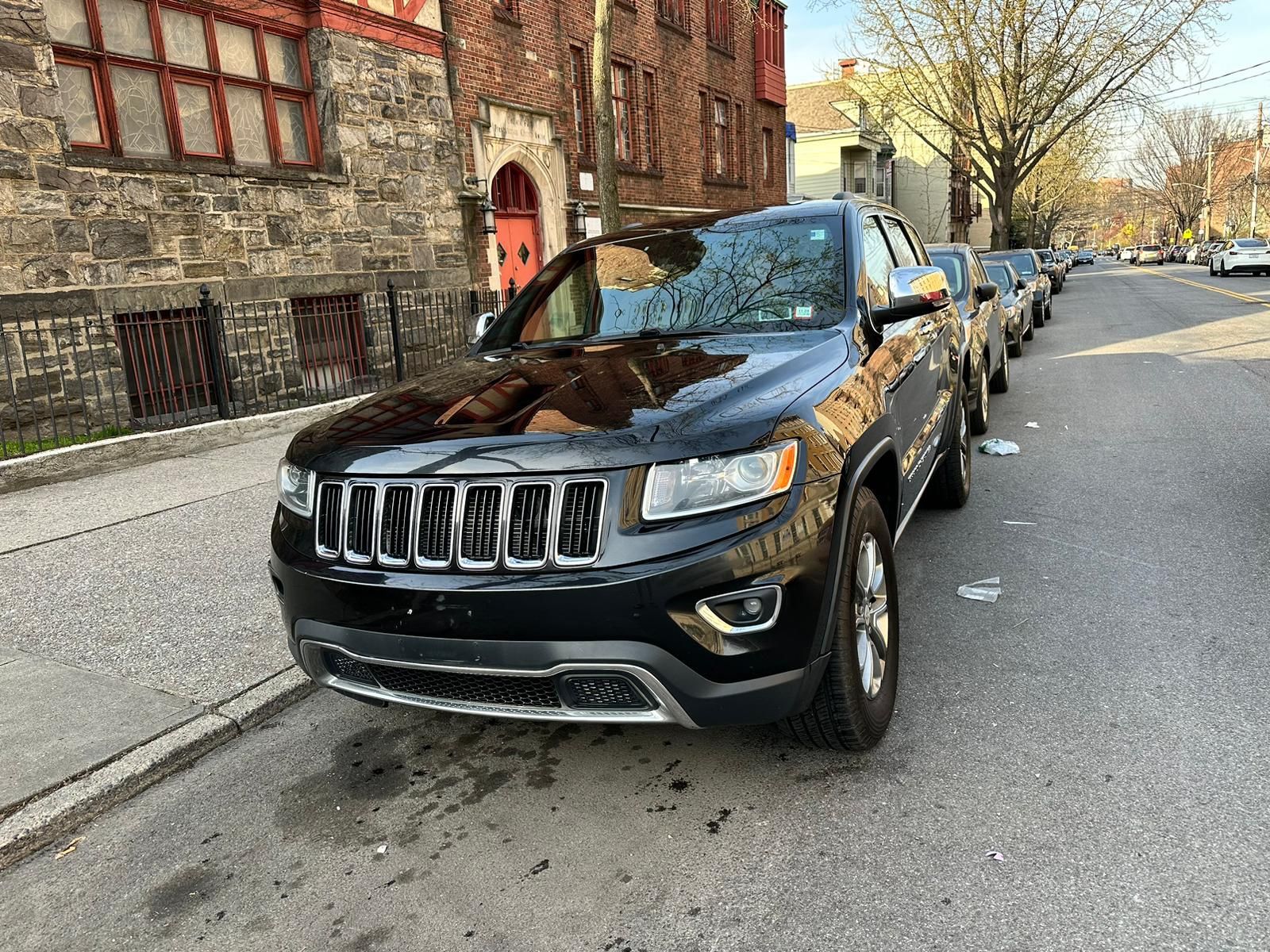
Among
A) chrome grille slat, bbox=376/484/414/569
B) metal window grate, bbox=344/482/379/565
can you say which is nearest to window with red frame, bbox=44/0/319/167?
metal window grate, bbox=344/482/379/565

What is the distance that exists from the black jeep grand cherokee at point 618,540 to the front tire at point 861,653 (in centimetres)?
1

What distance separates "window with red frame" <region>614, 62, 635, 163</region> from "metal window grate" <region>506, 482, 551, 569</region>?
1746 cm

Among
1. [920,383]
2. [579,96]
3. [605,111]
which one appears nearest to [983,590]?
[920,383]

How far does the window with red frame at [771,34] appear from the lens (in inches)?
989

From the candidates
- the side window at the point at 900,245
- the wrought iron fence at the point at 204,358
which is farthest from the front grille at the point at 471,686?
the wrought iron fence at the point at 204,358

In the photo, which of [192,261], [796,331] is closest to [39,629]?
[796,331]

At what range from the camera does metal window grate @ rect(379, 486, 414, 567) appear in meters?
2.73

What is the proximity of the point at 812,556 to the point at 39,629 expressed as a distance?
4.15 metres

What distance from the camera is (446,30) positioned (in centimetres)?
1320

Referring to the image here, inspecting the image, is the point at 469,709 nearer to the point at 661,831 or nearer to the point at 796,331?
the point at 661,831

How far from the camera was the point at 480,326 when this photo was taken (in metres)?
4.77

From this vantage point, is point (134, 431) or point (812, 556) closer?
point (812, 556)

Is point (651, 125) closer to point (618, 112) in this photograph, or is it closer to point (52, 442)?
point (618, 112)

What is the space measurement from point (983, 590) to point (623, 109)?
55.3 feet
